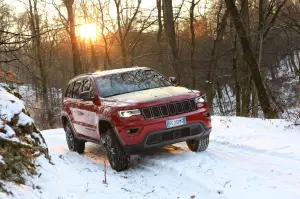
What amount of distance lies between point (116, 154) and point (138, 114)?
94 centimetres

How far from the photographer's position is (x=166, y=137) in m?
7.05

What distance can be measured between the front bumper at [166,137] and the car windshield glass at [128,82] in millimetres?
1461

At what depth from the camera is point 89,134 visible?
8.66m

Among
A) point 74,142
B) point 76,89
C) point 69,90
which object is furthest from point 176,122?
point 69,90

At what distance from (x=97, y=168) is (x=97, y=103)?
132 cm

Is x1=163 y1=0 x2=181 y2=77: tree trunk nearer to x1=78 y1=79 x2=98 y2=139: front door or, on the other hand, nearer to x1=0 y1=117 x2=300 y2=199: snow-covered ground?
x1=78 y1=79 x2=98 y2=139: front door

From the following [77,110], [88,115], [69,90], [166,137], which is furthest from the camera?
[69,90]

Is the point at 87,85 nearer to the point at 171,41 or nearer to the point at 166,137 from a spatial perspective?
the point at 166,137

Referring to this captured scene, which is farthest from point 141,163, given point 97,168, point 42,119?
point 42,119

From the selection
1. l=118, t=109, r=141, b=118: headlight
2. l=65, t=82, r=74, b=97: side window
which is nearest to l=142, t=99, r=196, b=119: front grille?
l=118, t=109, r=141, b=118: headlight

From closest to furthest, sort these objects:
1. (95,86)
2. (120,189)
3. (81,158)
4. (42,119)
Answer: (120,189) → (95,86) → (81,158) → (42,119)

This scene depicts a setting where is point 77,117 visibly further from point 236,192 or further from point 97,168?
point 236,192

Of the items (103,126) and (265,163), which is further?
(103,126)

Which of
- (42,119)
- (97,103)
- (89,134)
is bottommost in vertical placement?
(42,119)
